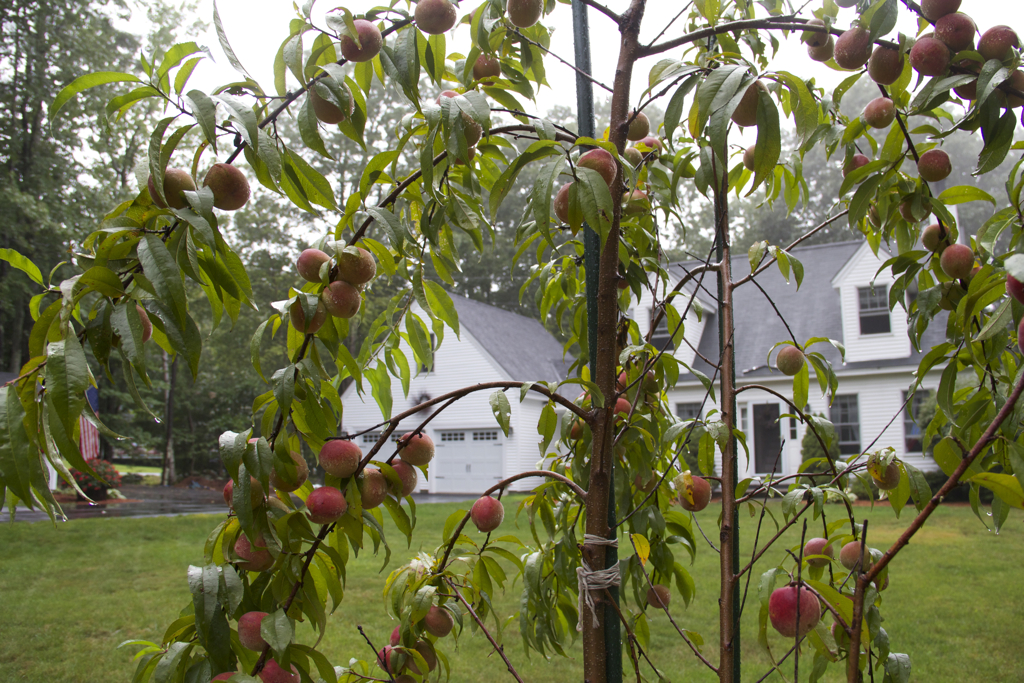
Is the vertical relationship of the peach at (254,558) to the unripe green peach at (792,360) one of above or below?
below

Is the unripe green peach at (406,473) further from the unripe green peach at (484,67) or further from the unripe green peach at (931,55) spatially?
the unripe green peach at (931,55)

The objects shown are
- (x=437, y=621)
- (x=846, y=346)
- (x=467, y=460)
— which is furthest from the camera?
(x=467, y=460)

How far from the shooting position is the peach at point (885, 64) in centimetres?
107

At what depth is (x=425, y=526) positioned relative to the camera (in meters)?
9.27

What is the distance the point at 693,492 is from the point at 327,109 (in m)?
1.06

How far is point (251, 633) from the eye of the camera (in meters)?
0.95

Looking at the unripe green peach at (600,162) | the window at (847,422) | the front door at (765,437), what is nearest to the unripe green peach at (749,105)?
the unripe green peach at (600,162)

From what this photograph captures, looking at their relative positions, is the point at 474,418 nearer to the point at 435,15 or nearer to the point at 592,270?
the point at 592,270

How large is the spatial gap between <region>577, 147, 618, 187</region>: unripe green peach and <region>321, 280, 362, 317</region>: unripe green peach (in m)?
0.40

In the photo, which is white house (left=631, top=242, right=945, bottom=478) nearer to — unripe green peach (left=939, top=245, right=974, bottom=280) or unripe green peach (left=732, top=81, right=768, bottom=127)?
unripe green peach (left=939, top=245, right=974, bottom=280)

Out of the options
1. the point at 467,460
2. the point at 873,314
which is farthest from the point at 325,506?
the point at 467,460

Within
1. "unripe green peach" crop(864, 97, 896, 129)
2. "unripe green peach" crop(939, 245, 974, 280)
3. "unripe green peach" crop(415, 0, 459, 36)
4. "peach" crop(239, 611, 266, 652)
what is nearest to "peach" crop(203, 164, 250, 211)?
"unripe green peach" crop(415, 0, 459, 36)

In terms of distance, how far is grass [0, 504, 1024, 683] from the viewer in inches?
154

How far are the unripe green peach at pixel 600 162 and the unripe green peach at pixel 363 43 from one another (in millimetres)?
356
